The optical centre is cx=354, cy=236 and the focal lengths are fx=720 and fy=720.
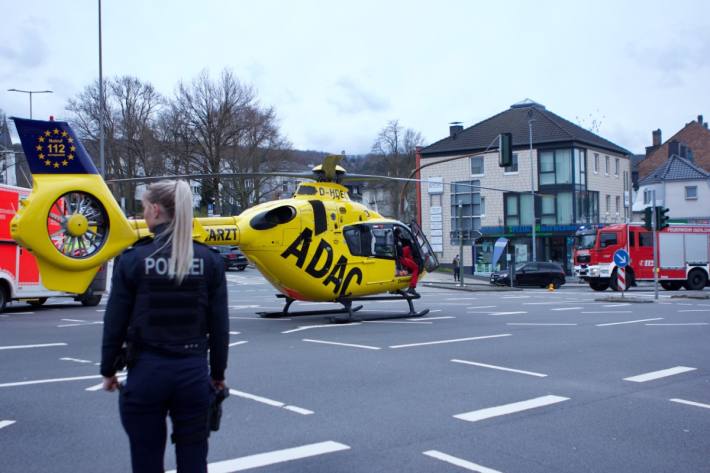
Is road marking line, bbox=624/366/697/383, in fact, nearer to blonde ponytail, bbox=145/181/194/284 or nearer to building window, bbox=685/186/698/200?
blonde ponytail, bbox=145/181/194/284

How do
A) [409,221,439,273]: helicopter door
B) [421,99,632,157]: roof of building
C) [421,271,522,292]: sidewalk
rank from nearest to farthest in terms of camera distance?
[409,221,439,273]: helicopter door → [421,271,522,292]: sidewalk → [421,99,632,157]: roof of building

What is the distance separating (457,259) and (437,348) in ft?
110

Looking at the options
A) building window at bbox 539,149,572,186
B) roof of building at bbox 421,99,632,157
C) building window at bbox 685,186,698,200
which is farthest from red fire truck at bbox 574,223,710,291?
building window at bbox 685,186,698,200

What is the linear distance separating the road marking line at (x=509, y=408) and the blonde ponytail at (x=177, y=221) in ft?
13.4

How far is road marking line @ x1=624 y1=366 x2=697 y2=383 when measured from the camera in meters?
9.20

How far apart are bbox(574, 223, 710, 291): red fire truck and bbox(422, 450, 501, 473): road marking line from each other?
98.7 feet

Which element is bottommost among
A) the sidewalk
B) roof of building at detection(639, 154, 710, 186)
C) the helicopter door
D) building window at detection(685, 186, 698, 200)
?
the sidewalk

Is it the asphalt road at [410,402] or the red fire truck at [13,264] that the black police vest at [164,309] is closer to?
the asphalt road at [410,402]

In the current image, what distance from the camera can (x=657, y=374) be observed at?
31.5 feet

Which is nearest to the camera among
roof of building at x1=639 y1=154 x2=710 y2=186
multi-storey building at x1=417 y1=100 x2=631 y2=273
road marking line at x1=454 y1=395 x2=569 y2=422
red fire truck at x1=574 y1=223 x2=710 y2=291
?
road marking line at x1=454 y1=395 x2=569 y2=422

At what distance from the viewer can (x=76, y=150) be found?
10.4m

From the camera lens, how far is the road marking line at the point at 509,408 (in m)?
7.08

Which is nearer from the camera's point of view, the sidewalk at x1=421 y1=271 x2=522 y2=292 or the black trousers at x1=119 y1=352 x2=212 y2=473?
the black trousers at x1=119 y1=352 x2=212 y2=473

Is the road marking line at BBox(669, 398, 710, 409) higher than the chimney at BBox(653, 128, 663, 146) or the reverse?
the reverse
